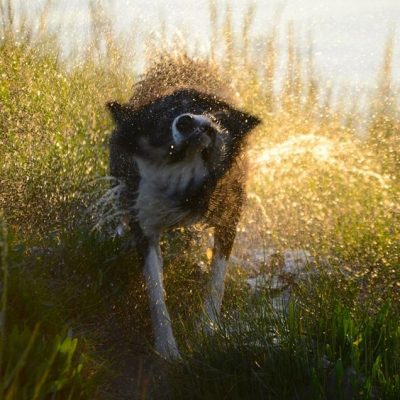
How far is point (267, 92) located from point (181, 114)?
1965 mm

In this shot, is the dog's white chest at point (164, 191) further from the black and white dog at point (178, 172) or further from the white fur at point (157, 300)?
the white fur at point (157, 300)

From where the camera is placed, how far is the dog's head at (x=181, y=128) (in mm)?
4270

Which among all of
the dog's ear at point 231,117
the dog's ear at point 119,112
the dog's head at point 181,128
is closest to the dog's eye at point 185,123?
the dog's head at point 181,128

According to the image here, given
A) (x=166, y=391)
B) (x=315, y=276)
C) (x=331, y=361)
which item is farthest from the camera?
(x=315, y=276)

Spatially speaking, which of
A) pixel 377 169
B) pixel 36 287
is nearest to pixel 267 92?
pixel 377 169

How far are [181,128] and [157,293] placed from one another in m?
0.99

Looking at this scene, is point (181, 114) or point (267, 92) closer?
point (181, 114)

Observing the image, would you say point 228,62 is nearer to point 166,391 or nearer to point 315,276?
point 315,276

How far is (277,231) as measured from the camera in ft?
17.6

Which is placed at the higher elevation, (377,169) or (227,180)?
(227,180)

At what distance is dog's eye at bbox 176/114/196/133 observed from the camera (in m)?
4.18

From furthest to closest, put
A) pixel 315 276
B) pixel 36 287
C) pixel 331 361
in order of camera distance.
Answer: pixel 315 276
pixel 36 287
pixel 331 361

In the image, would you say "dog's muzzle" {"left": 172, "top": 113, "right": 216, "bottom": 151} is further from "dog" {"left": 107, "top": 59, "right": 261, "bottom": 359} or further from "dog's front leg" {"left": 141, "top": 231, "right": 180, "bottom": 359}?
"dog's front leg" {"left": 141, "top": 231, "right": 180, "bottom": 359}

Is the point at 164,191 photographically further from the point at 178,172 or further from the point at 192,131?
the point at 192,131
